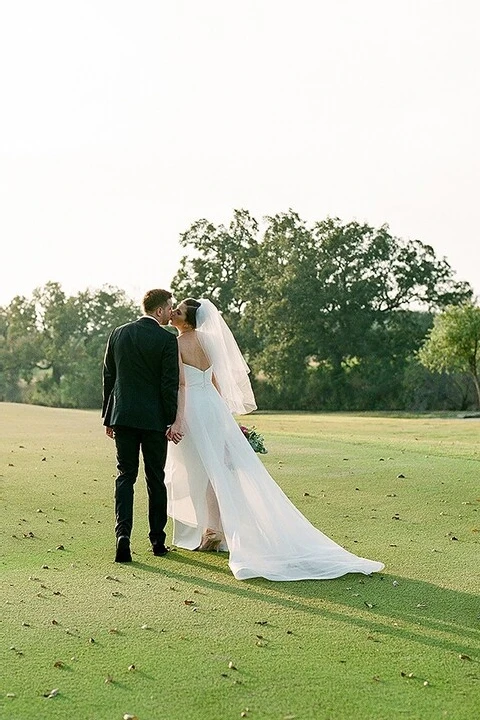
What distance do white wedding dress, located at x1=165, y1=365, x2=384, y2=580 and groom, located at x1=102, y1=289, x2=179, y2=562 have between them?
28cm

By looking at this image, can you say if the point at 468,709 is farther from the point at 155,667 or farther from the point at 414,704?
the point at 155,667

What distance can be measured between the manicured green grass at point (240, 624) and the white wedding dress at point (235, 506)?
9.6 inches

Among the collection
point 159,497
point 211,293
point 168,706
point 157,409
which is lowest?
point 168,706

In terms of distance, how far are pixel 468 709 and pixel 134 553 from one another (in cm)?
410

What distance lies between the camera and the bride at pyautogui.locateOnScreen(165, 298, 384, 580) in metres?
6.99

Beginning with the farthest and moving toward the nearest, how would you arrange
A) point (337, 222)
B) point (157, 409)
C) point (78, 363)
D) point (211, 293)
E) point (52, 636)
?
point (78, 363) → point (211, 293) → point (337, 222) → point (157, 409) → point (52, 636)

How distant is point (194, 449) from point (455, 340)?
41.9 metres

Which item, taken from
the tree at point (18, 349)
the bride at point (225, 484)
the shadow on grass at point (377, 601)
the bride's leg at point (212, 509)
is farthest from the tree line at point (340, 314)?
the shadow on grass at point (377, 601)

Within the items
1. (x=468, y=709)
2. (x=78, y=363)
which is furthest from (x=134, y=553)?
(x=78, y=363)

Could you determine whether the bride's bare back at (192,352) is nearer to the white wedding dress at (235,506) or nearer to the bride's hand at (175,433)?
the white wedding dress at (235,506)

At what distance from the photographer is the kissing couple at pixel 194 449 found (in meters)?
7.20

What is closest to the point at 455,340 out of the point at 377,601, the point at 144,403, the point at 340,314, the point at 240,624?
the point at 340,314

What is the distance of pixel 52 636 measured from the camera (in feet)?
17.0

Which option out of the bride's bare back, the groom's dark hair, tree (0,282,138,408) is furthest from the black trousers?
tree (0,282,138,408)
